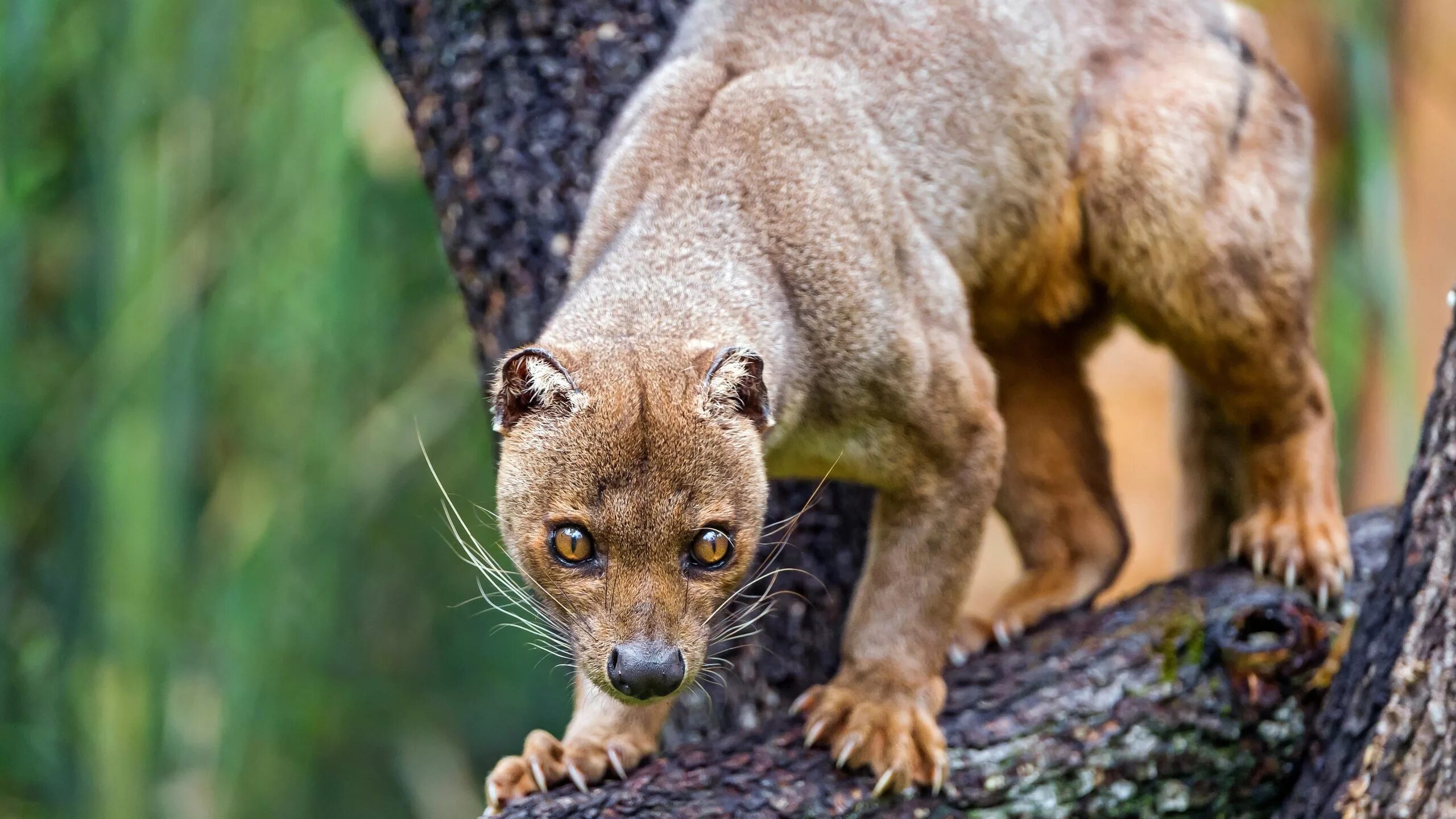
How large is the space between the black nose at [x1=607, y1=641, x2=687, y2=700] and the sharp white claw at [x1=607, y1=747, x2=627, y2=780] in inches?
22.1

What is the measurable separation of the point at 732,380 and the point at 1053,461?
2.24 meters

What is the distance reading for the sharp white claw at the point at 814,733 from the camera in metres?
3.68

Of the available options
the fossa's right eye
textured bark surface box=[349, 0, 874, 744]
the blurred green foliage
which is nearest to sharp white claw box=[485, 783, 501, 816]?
the fossa's right eye

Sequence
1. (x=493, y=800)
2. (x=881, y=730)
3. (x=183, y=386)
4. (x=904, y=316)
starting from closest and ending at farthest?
(x=493, y=800) < (x=881, y=730) < (x=904, y=316) < (x=183, y=386)

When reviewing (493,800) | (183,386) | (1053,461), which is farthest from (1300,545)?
(183,386)

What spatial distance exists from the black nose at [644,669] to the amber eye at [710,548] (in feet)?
0.77

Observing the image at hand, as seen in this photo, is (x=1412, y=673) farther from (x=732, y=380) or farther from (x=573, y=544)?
(x=573, y=544)

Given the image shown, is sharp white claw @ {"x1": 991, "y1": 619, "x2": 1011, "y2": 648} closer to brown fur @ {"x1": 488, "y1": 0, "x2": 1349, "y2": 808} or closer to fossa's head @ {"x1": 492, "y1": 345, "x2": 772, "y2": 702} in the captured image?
brown fur @ {"x1": 488, "y1": 0, "x2": 1349, "y2": 808}

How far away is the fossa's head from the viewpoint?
3.17m

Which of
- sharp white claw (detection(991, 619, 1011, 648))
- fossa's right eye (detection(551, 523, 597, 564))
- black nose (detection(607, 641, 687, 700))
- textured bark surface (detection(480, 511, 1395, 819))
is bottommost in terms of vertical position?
sharp white claw (detection(991, 619, 1011, 648))

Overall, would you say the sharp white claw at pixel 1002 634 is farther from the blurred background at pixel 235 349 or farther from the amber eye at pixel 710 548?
the blurred background at pixel 235 349

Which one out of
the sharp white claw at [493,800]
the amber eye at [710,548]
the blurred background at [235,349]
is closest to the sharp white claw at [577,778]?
the sharp white claw at [493,800]

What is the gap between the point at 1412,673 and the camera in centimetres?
330

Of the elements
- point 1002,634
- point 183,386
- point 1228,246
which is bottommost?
point 183,386
